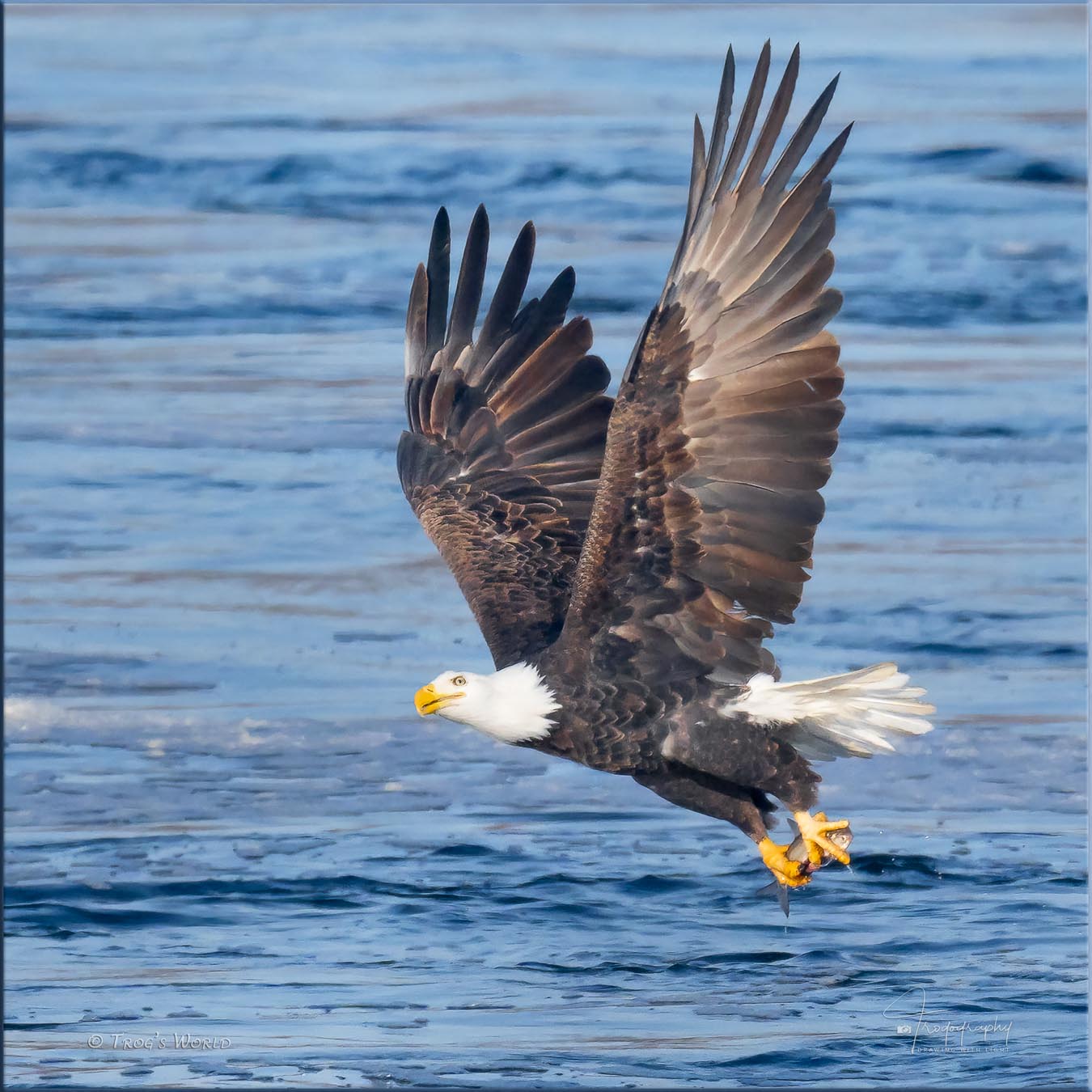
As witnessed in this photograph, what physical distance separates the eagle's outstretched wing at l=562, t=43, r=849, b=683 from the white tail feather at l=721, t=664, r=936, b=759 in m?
0.36

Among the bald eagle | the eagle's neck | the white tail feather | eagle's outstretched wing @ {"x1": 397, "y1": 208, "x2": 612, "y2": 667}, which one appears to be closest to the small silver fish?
the bald eagle

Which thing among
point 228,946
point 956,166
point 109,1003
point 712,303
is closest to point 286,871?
point 228,946

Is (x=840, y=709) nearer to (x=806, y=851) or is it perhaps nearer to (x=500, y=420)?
(x=806, y=851)

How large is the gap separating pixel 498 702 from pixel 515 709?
0.19 ft

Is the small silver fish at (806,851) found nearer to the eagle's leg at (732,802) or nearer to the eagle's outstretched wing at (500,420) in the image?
the eagle's leg at (732,802)

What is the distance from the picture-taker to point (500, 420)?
7.67 meters

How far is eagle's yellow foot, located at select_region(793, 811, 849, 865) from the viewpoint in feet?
20.7

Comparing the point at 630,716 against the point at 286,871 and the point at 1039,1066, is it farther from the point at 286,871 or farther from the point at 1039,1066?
→ the point at 286,871

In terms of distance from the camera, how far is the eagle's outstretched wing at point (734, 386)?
5.86 metres

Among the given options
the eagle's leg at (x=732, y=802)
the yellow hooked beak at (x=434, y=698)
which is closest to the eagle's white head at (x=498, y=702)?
the yellow hooked beak at (x=434, y=698)

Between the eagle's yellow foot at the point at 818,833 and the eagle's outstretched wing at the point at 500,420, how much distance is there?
1.24 meters

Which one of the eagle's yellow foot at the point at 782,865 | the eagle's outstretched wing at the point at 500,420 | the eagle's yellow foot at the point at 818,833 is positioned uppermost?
the eagle's outstretched wing at the point at 500,420

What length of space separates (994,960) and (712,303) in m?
2.77

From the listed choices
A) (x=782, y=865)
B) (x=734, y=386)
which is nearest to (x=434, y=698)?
(x=782, y=865)
